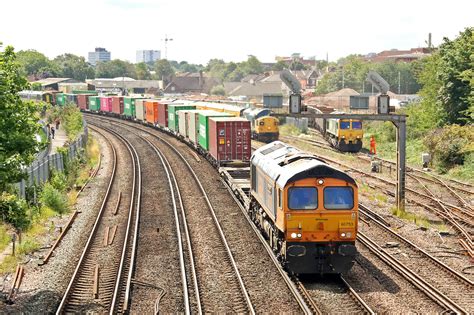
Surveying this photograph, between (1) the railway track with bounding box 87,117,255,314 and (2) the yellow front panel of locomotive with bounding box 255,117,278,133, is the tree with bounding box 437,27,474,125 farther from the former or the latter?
(1) the railway track with bounding box 87,117,255,314

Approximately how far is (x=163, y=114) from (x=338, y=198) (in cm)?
5058

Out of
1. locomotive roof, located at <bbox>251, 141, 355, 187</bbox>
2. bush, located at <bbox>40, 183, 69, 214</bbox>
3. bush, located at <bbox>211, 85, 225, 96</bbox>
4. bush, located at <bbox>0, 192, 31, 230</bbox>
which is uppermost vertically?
bush, located at <bbox>211, 85, 225, 96</bbox>

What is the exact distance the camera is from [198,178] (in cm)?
3644

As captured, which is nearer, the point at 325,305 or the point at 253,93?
the point at 325,305

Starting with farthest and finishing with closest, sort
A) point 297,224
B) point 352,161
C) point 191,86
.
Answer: point 191,86 < point 352,161 < point 297,224

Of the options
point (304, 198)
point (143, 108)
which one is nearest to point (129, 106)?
point (143, 108)

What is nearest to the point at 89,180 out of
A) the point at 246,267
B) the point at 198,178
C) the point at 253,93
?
the point at 198,178

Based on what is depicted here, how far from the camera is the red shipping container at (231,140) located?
36.8m

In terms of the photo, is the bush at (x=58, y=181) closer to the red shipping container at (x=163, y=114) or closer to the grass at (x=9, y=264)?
the grass at (x=9, y=264)

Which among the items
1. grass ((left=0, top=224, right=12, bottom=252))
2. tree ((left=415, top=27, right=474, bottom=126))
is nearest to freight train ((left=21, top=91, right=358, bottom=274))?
grass ((left=0, top=224, right=12, bottom=252))

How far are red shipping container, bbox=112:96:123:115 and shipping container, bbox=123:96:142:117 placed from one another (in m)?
1.82

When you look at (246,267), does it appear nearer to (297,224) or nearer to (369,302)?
(297,224)

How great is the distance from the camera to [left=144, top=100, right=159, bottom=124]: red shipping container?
7022 centimetres

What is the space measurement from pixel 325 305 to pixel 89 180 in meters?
24.9
